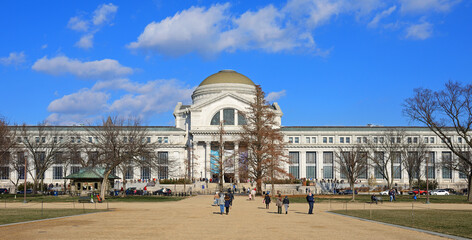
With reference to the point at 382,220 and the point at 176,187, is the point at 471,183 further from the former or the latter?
the point at 176,187

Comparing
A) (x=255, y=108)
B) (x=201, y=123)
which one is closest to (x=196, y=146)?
(x=201, y=123)

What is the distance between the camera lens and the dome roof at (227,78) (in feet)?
401

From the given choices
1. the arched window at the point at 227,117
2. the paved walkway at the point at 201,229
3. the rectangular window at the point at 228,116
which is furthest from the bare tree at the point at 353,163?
the paved walkway at the point at 201,229

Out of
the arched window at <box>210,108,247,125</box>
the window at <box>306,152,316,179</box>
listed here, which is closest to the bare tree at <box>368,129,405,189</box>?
the window at <box>306,152,316,179</box>

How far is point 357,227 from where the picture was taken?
86.3 feet

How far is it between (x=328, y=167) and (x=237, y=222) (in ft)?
292

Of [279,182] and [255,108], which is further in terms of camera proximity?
[279,182]

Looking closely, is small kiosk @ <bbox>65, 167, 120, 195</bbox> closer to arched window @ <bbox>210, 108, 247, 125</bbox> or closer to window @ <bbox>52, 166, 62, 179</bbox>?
arched window @ <bbox>210, 108, 247, 125</bbox>

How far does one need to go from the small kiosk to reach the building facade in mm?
41645

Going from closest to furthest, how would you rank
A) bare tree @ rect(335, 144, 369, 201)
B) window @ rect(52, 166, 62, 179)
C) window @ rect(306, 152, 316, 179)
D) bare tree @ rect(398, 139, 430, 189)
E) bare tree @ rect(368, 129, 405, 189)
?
1. bare tree @ rect(335, 144, 369, 201)
2. bare tree @ rect(398, 139, 430, 189)
3. bare tree @ rect(368, 129, 405, 189)
4. window @ rect(52, 166, 62, 179)
5. window @ rect(306, 152, 316, 179)

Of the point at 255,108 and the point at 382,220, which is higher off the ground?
the point at 255,108

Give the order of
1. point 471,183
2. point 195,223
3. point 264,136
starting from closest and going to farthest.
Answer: point 195,223, point 471,183, point 264,136

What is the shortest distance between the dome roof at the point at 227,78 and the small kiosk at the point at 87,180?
60.5m

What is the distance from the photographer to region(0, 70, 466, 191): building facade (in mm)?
108375
